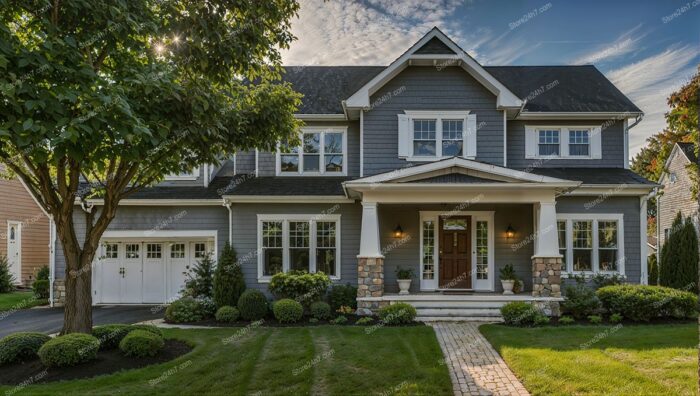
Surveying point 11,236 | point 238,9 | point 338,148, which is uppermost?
point 238,9

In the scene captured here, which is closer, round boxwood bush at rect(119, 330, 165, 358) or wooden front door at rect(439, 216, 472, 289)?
round boxwood bush at rect(119, 330, 165, 358)

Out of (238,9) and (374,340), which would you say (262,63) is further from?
(374,340)

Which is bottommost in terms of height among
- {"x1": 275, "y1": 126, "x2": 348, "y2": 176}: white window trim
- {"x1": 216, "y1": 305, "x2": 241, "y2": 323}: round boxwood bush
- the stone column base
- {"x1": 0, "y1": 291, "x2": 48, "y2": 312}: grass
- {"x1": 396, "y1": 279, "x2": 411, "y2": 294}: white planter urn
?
{"x1": 0, "y1": 291, "x2": 48, "y2": 312}: grass

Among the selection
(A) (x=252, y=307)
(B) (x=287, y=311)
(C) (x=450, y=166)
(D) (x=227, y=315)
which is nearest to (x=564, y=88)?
(C) (x=450, y=166)

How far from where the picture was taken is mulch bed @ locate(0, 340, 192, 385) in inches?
273

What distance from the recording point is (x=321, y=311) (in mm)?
11945

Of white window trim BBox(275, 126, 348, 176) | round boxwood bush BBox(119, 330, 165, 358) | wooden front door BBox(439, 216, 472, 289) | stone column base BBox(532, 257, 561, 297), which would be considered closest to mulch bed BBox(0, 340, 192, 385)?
round boxwood bush BBox(119, 330, 165, 358)

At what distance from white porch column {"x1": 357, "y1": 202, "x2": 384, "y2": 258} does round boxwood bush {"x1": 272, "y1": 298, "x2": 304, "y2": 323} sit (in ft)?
6.72

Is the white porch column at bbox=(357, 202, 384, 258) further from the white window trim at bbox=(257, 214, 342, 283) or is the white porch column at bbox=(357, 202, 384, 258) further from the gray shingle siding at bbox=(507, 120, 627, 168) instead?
the gray shingle siding at bbox=(507, 120, 627, 168)

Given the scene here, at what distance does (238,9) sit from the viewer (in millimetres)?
7742

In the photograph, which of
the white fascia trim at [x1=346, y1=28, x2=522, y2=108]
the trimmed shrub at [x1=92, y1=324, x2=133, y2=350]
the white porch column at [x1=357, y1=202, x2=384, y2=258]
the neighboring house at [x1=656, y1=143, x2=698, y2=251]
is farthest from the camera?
the neighboring house at [x1=656, y1=143, x2=698, y2=251]

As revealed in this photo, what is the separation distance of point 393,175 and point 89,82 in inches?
298

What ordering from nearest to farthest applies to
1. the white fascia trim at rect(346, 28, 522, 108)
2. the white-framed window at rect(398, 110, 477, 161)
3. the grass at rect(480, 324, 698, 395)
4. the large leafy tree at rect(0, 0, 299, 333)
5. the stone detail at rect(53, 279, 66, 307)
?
the large leafy tree at rect(0, 0, 299, 333) → the grass at rect(480, 324, 698, 395) → the white fascia trim at rect(346, 28, 522, 108) → the white-framed window at rect(398, 110, 477, 161) → the stone detail at rect(53, 279, 66, 307)

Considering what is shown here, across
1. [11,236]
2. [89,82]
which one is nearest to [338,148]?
[89,82]
